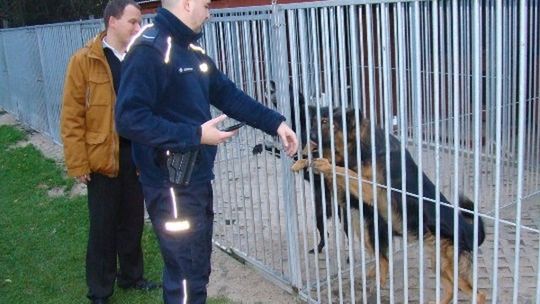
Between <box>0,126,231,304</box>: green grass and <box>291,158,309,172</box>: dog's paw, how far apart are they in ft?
4.02

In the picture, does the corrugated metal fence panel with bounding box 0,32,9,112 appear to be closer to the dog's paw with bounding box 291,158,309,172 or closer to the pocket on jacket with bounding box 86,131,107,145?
the pocket on jacket with bounding box 86,131,107,145

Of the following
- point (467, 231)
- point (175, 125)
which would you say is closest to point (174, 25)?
point (175, 125)

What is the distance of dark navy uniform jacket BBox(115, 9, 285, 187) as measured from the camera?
2453mm

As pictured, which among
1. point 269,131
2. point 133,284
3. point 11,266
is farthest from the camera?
point 11,266

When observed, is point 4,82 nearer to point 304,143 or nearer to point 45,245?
point 45,245

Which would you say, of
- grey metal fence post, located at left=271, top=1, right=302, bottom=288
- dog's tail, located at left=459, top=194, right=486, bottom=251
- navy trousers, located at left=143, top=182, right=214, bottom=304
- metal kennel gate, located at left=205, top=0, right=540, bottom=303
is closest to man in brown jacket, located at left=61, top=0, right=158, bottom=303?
metal kennel gate, located at left=205, top=0, right=540, bottom=303

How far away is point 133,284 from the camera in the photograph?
439 centimetres

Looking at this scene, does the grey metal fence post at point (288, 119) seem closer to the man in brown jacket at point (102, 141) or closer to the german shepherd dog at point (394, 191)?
the german shepherd dog at point (394, 191)

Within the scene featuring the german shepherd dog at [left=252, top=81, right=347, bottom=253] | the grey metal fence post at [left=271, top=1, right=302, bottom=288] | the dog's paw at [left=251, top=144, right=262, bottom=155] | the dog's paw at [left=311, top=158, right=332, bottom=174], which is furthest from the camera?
the dog's paw at [left=251, top=144, right=262, bottom=155]

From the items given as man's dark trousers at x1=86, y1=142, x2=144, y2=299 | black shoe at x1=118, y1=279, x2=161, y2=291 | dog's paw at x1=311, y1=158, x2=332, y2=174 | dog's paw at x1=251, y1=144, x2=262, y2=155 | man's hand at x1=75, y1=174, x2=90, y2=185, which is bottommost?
black shoe at x1=118, y1=279, x2=161, y2=291

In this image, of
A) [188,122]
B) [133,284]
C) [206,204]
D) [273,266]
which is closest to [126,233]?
[133,284]

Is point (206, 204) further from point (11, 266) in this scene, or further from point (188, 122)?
point (11, 266)

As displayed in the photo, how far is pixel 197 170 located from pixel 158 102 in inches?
15.9

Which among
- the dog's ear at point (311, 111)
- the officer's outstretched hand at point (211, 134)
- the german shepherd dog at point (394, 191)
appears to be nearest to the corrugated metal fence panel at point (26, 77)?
the dog's ear at point (311, 111)
